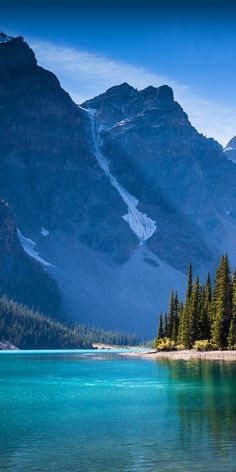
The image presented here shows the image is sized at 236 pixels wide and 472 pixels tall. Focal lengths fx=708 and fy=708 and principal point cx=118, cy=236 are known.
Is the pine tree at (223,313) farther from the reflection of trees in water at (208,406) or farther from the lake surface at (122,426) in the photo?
the lake surface at (122,426)

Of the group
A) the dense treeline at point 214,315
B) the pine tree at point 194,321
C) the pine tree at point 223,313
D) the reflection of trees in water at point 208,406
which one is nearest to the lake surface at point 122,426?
the reflection of trees in water at point 208,406

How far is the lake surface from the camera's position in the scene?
34.2 meters

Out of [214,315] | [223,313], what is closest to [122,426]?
[223,313]

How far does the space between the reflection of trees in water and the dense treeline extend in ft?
111

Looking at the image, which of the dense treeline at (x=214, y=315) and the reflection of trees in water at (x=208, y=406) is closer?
the reflection of trees in water at (x=208, y=406)

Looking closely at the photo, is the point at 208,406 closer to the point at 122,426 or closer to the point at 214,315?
the point at 122,426

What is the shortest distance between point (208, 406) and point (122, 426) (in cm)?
1026

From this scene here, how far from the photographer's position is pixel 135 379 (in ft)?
271

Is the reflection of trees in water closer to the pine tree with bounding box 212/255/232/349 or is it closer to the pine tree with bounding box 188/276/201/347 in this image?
the pine tree with bounding box 212/255/232/349

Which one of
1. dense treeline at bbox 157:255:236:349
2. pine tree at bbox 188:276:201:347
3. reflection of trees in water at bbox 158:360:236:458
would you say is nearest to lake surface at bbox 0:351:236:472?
reflection of trees in water at bbox 158:360:236:458

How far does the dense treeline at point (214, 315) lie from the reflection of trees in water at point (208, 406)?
33.9m

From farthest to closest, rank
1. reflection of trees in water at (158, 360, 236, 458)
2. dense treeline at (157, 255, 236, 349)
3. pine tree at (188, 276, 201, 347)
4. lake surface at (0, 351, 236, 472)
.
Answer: pine tree at (188, 276, 201, 347) → dense treeline at (157, 255, 236, 349) → reflection of trees in water at (158, 360, 236, 458) → lake surface at (0, 351, 236, 472)

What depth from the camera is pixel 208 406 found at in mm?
53125

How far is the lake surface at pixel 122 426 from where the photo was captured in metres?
34.2
